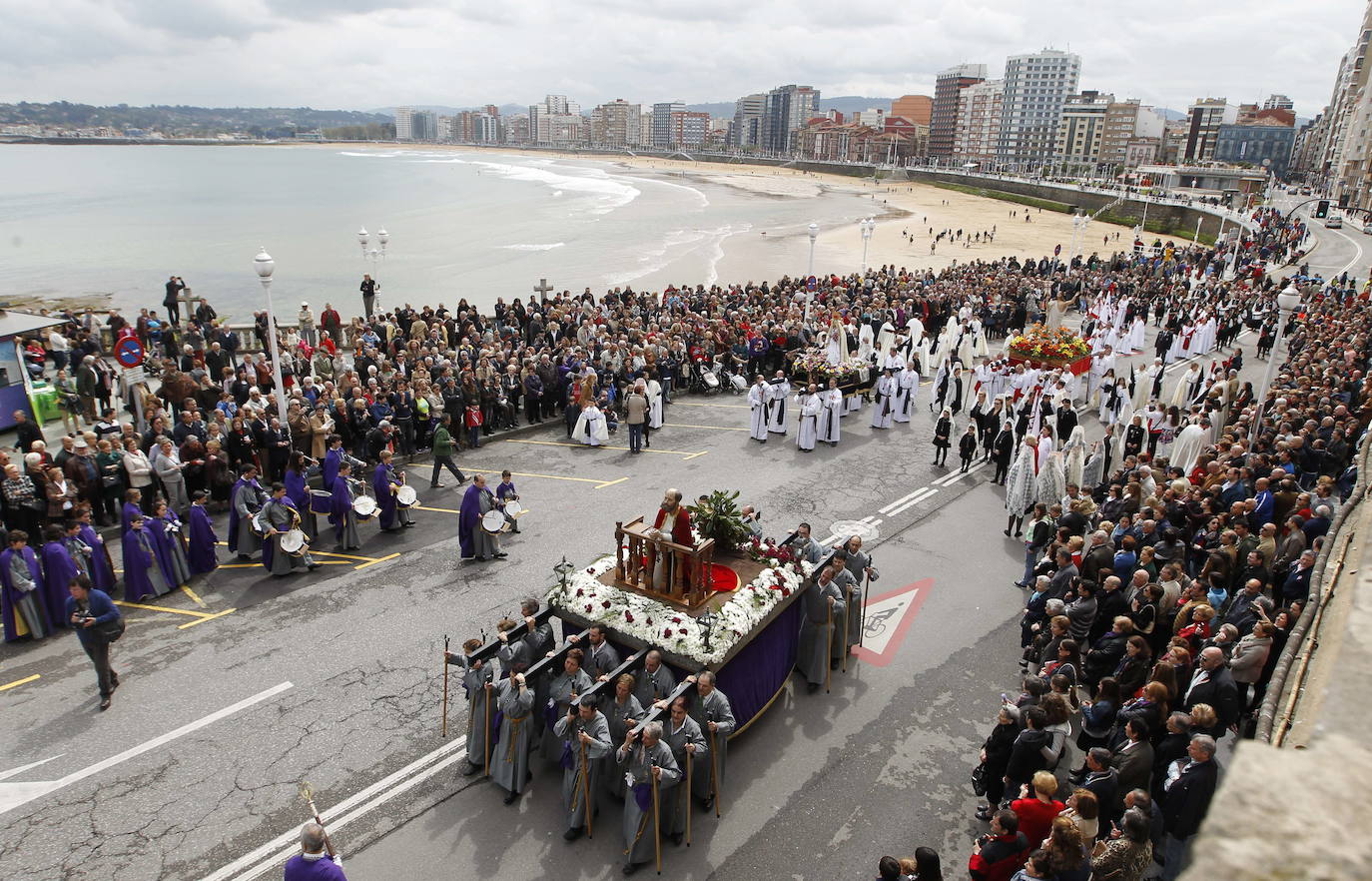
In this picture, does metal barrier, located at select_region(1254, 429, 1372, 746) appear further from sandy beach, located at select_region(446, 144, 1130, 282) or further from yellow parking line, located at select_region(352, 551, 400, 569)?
sandy beach, located at select_region(446, 144, 1130, 282)

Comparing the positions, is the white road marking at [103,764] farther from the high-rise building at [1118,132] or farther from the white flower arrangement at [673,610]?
the high-rise building at [1118,132]

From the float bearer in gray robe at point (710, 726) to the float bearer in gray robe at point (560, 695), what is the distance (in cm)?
109

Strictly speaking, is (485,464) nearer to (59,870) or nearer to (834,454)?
(834,454)

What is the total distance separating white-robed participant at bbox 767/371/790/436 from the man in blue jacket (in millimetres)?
13056

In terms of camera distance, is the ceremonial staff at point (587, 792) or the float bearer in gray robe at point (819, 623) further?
the float bearer in gray robe at point (819, 623)

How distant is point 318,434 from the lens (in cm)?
1488

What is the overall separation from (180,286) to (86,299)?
1965 cm

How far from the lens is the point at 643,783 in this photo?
23.2 feet

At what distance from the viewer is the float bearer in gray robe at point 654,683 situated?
8023 millimetres

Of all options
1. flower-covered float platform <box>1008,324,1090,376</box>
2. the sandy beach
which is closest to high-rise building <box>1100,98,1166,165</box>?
the sandy beach

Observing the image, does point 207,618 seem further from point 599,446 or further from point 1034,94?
point 1034,94

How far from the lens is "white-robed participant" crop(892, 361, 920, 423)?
19859mm

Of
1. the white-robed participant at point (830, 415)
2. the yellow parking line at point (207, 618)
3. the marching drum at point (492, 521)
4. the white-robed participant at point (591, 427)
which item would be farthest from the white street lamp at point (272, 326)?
the white-robed participant at point (830, 415)

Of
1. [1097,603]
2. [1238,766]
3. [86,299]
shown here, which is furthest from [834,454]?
[86,299]
